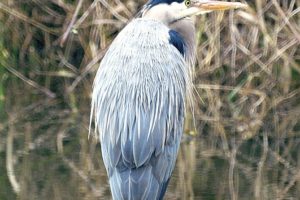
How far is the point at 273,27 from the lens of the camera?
856 centimetres

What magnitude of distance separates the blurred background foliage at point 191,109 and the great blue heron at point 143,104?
68cm

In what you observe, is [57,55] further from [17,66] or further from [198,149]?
[198,149]

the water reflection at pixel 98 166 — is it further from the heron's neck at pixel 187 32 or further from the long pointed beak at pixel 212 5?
the long pointed beak at pixel 212 5

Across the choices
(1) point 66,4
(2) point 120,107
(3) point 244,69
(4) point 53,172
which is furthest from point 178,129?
(1) point 66,4

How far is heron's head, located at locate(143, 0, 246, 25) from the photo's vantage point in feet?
18.5

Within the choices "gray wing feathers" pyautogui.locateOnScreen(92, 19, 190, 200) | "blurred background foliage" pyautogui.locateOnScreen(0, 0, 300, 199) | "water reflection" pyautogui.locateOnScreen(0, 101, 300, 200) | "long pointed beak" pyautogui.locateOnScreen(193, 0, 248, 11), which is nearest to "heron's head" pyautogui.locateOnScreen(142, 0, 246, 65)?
"long pointed beak" pyautogui.locateOnScreen(193, 0, 248, 11)

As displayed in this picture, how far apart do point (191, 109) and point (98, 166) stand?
0.72m

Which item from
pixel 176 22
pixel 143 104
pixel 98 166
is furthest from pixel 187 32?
pixel 98 166

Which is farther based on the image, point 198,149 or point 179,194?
point 198,149

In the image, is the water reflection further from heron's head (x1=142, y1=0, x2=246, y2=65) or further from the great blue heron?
heron's head (x1=142, y1=0, x2=246, y2=65)

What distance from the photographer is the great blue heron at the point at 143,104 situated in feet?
16.1

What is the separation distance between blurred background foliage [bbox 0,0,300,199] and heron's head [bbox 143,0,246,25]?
712 millimetres

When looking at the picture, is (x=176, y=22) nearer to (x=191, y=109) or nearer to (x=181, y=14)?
(x=181, y=14)

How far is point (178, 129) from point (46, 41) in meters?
4.05
